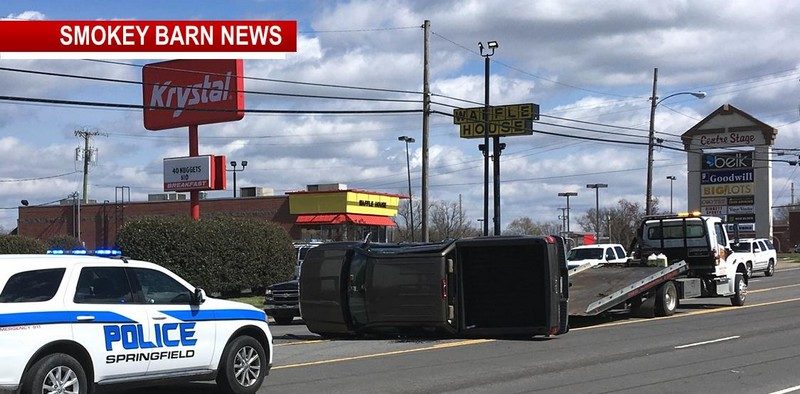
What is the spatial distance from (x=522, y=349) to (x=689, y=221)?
32.4 ft

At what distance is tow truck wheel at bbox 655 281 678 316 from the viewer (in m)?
22.5

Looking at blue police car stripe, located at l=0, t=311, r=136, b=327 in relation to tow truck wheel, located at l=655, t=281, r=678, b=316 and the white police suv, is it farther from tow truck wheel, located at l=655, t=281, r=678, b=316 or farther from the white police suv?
tow truck wheel, located at l=655, t=281, r=678, b=316

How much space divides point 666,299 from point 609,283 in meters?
2.13

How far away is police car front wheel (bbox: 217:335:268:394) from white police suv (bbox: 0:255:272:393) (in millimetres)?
12

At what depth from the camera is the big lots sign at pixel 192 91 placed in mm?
37406

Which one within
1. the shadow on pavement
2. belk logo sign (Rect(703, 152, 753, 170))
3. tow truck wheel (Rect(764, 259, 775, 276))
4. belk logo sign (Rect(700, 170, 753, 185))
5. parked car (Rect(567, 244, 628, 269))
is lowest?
tow truck wheel (Rect(764, 259, 775, 276))

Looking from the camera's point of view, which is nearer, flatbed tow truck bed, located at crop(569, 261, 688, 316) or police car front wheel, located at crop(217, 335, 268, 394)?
police car front wheel, located at crop(217, 335, 268, 394)

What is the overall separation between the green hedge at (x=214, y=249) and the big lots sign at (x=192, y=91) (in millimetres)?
5879

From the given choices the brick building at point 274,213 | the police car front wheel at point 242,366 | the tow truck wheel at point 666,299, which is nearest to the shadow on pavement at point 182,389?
the police car front wheel at point 242,366

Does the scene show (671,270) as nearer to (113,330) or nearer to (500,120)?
(113,330)

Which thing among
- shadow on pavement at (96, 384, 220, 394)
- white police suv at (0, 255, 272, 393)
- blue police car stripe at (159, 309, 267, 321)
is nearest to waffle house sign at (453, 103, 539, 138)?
shadow on pavement at (96, 384, 220, 394)

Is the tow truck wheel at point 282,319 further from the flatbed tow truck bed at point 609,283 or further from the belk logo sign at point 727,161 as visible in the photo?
the belk logo sign at point 727,161

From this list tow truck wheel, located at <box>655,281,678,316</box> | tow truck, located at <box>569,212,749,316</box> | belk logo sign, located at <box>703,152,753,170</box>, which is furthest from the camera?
belk logo sign, located at <box>703,152,753,170</box>

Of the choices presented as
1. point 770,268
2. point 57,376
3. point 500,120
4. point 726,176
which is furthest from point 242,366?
point 726,176
